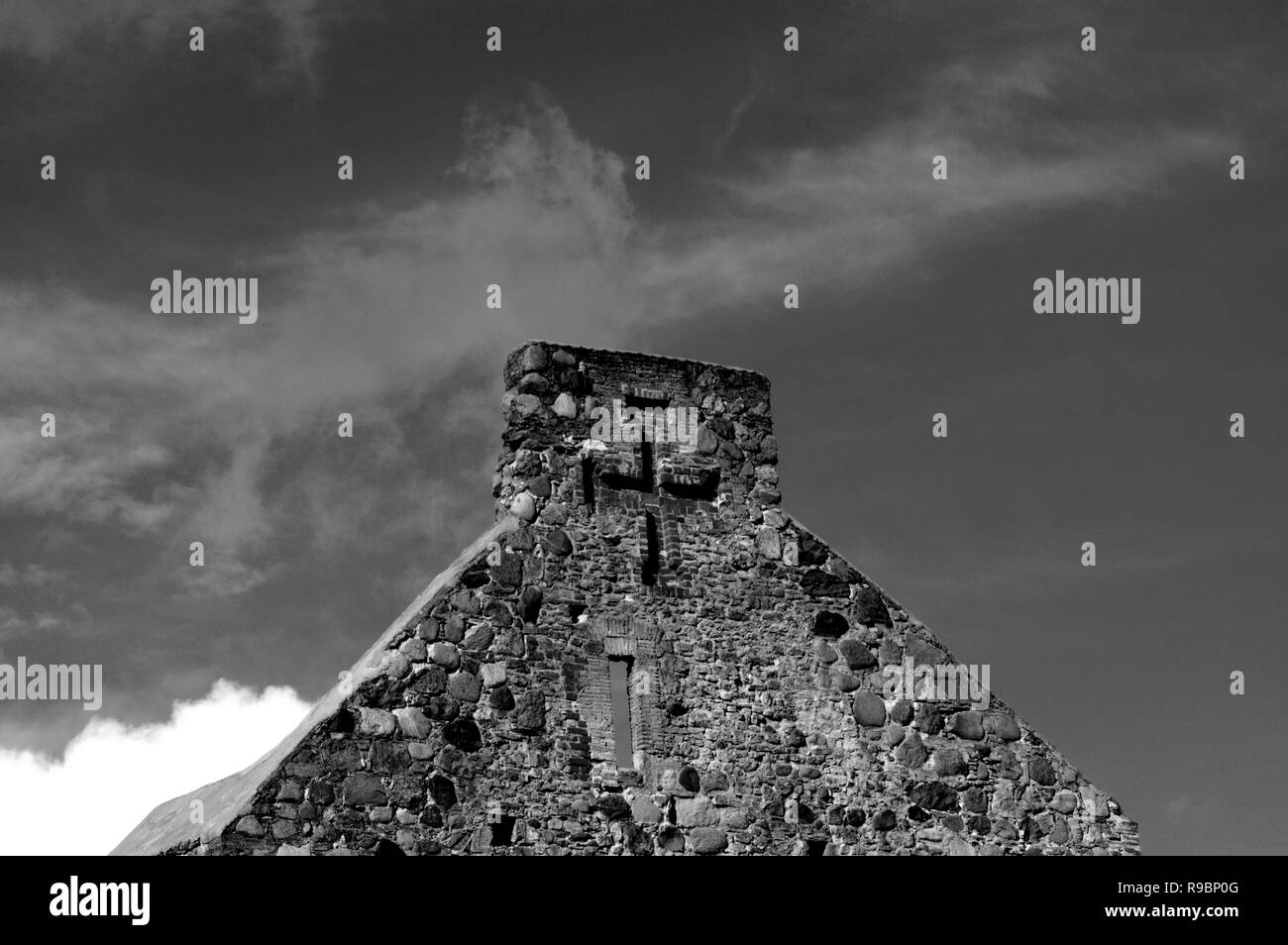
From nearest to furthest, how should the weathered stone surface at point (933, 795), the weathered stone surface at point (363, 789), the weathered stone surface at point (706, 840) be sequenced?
the weathered stone surface at point (363, 789) → the weathered stone surface at point (706, 840) → the weathered stone surface at point (933, 795)

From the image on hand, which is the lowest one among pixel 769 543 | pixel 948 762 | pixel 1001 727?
pixel 948 762

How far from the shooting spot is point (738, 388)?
20.5 m

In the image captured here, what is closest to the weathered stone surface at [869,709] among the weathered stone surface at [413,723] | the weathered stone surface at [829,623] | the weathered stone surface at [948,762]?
the weathered stone surface at [829,623]

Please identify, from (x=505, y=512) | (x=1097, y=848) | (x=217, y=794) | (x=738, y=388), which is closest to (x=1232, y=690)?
(x=1097, y=848)

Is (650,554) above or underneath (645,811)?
above

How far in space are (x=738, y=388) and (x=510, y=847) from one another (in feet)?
17.8

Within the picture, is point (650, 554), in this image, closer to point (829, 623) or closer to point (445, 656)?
point (829, 623)

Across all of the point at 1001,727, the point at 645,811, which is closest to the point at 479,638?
the point at 645,811

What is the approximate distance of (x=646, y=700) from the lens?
61.6 ft

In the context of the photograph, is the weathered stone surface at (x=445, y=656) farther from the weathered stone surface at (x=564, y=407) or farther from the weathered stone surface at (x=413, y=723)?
the weathered stone surface at (x=564, y=407)

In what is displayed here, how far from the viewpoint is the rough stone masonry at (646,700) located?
696 inches

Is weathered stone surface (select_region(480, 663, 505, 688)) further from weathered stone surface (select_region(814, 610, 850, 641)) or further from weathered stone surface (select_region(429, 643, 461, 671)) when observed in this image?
weathered stone surface (select_region(814, 610, 850, 641))

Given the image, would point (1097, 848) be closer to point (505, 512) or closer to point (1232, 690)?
point (1232, 690)
